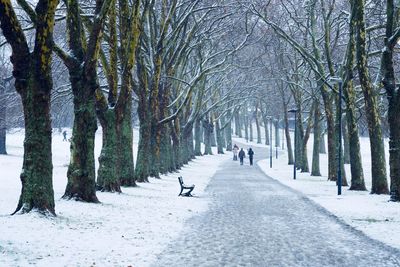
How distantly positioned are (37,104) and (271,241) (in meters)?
5.54

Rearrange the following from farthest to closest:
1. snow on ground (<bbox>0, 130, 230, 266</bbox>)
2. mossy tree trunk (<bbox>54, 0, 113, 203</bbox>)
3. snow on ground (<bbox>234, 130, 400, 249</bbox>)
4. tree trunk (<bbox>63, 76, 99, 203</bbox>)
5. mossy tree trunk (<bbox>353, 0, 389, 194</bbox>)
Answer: mossy tree trunk (<bbox>353, 0, 389, 194</bbox>), tree trunk (<bbox>63, 76, 99, 203</bbox>), mossy tree trunk (<bbox>54, 0, 113, 203</bbox>), snow on ground (<bbox>234, 130, 400, 249</bbox>), snow on ground (<bbox>0, 130, 230, 266</bbox>)

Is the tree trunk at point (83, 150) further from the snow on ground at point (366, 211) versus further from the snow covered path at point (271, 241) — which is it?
the snow on ground at point (366, 211)

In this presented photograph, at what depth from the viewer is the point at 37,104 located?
11.4 m

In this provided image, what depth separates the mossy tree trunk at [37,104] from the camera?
437 inches

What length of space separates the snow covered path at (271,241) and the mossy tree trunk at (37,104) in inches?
126

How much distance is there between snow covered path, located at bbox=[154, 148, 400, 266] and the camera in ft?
29.4

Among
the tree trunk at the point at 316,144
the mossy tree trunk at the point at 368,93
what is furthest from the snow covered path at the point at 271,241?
the tree trunk at the point at 316,144

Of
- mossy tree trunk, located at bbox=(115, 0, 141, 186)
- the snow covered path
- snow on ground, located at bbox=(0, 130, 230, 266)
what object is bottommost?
the snow covered path

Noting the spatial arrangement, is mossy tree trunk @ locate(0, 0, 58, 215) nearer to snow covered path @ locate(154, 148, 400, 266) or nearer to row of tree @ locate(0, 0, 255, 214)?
row of tree @ locate(0, 0, 255, 214)

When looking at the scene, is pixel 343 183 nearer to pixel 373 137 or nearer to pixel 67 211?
pixel 373 137

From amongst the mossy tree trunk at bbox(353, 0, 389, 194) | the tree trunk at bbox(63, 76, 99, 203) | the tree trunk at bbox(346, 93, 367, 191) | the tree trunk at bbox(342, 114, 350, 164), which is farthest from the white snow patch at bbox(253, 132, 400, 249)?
the tree trunk at bbox(342, 114, 350, 164)

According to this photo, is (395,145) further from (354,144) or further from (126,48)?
(126,48)

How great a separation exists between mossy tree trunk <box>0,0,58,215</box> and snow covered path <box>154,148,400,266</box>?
10.5ft

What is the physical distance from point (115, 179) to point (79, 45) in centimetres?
594
